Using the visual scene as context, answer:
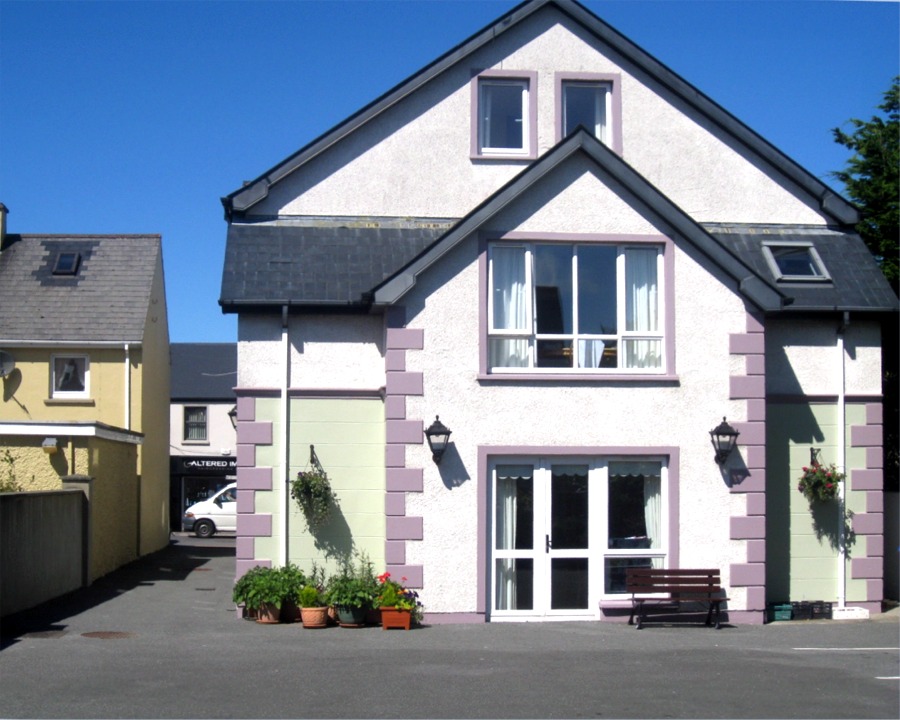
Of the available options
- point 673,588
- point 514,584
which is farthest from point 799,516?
point 514,584

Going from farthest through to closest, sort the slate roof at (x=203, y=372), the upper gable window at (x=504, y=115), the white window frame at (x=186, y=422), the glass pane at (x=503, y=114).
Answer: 1. the slate roof at (x=203, y=372)
2. the white window frame at (x=186, y=422)
3. the glass pane at (x=503, y=114)
4. the upper gable window at (x=504, y=115)

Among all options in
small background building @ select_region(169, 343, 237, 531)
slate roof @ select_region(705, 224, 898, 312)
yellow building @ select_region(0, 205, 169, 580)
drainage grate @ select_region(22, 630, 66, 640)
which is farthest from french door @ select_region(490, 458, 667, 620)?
small background building @ select_region(169, 343, 237, 531)

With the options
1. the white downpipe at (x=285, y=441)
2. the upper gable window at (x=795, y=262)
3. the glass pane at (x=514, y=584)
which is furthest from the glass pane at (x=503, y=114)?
the glass pane at (x=514, y=584)

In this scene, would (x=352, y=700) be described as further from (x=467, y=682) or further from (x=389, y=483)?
(x=389, y=483)

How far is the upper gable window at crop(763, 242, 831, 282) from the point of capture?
18281 millimetres

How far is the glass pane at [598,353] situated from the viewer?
17.0 metres

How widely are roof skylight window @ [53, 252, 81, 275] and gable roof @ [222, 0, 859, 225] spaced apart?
13.2m

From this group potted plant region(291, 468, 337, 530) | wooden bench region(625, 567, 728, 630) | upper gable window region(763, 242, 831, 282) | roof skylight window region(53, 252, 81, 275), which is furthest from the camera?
roof skylight window region(53, 252, 81, 275)

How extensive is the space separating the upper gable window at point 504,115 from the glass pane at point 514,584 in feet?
21.5

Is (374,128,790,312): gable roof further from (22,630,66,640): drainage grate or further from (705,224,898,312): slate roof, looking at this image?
(22,630,66,640): drainage grate

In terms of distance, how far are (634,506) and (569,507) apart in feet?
3.14

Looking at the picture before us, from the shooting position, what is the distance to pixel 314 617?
1598cm

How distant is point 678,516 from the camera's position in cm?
1675

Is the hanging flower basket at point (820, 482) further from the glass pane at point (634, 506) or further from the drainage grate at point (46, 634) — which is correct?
the drainage grate at point (46, 634)
